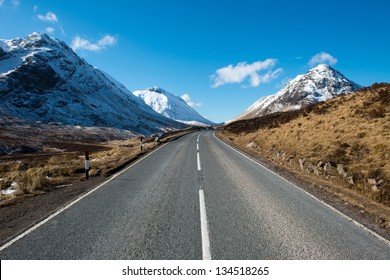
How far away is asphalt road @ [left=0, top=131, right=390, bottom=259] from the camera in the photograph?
5.14m

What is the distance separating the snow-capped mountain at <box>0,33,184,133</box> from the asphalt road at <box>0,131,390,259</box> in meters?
124

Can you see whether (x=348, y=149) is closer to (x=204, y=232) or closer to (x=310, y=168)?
(x=310, y=168)

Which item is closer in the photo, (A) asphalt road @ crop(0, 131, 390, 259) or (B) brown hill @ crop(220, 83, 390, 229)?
(A) asphalt road @ crop(0, 131, 390, 259)

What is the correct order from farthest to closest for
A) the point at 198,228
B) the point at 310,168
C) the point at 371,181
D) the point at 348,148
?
the point at 348,148, the point at 310,168, the point at 371,181, the point at 198,228

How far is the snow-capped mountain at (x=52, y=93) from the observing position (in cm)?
12962

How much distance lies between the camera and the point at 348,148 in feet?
46.9

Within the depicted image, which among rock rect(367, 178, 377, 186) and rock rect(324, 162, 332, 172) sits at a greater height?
rock rect(324, 162, 332, 172)

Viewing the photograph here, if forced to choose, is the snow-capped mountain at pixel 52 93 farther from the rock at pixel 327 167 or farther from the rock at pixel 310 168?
the rock at pixel 327 167

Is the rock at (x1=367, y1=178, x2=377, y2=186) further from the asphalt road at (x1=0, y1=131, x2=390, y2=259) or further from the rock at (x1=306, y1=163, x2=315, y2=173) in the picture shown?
the rock at (x1=306, y1=163, x2=315, y2=173)

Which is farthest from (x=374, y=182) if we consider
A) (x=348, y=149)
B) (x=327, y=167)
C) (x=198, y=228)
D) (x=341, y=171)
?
(x=198, y=228)

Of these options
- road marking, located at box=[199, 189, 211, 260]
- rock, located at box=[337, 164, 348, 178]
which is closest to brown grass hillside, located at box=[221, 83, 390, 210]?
rock, located at box=[337, 164, 348, 178]

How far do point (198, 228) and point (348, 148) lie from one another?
35.8ft
